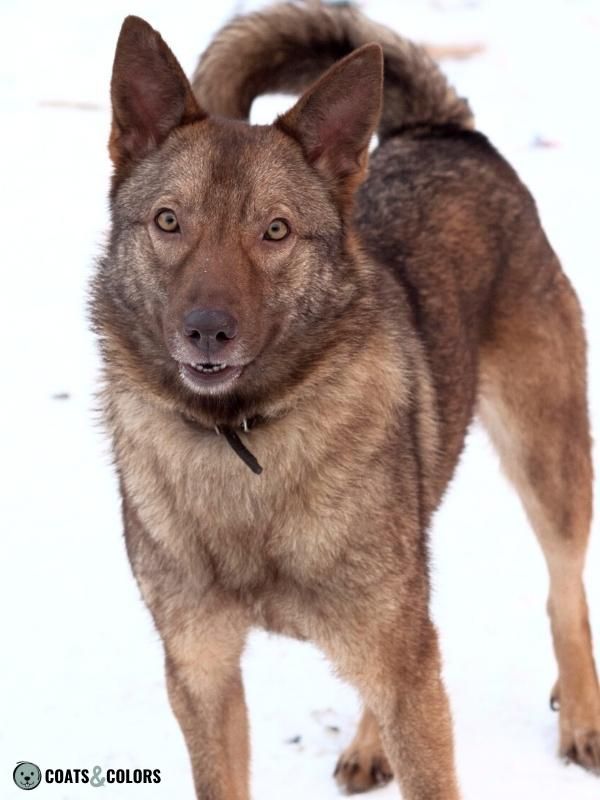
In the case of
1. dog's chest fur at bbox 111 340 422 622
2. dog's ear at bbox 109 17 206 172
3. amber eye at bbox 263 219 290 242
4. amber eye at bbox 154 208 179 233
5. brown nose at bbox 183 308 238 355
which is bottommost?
dog's chest fur at bbox 111 340 422 622

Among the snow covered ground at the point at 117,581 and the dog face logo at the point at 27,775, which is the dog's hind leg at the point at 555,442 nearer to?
the snow covered ground at the point at 117,581

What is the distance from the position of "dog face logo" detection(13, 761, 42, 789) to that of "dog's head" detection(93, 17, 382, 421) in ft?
4.96

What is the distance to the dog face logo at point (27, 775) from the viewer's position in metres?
4.01

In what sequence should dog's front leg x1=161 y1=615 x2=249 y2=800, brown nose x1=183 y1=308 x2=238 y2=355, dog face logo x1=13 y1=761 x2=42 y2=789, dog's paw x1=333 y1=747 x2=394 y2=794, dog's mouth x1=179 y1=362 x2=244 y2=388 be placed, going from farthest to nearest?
dog's paw x1=333 y1=747 x2=394 y2=794 < dog face logo x1=13 y1=761 x2=42 y2=789 < dog's front leg x1=161 y1=615 x2=249 y2=800 < dog's mouth x1=179 y1=362 x2=244 y2=388 < brown nose x1=183 y1=308 x2=238 y2=355

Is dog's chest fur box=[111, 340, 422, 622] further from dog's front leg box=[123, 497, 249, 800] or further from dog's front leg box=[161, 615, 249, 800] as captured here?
dog's front leg box=[161, 615, 249, 800]

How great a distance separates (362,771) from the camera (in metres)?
4.12

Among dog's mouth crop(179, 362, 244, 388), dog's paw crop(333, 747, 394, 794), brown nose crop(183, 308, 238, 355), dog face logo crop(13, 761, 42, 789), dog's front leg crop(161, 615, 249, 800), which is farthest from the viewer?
dog's paw crop(333, 747, 394, 794)

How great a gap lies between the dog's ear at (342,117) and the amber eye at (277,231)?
0.29 metres

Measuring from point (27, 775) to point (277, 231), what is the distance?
1989 mm

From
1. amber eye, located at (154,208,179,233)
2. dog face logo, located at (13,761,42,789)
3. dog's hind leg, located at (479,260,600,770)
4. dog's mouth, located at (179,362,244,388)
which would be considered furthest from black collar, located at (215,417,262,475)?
dog face logo, located at (13,761,42,789)

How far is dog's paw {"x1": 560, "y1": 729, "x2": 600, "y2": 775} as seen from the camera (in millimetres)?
4230

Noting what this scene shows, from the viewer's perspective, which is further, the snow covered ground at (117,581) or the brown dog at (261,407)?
the snow covered ground at (117,581)

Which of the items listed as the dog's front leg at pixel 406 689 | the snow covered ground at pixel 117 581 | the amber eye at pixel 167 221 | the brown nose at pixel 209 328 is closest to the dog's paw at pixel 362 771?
the snow covered ground at pixel 117 581

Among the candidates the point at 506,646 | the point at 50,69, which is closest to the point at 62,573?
the point at 506,646
